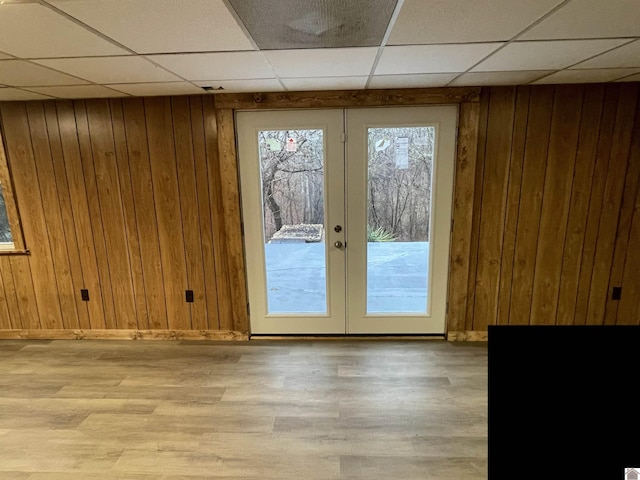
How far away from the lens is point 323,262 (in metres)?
3.12

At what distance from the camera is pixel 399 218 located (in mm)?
2994

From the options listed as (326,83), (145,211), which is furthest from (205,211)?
(326,83)

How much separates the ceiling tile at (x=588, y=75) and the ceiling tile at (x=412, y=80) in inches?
28.2

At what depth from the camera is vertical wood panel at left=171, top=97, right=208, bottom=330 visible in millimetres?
2879

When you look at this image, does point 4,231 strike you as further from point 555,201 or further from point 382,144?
point 555,201

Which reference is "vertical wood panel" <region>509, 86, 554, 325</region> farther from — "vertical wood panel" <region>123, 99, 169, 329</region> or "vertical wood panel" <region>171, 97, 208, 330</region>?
"vertical wood panel" <region>123, 99, 169, 329</region>

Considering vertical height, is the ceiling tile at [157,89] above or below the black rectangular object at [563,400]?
Result: above

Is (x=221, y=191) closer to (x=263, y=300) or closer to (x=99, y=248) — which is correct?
(x=263, y=300)

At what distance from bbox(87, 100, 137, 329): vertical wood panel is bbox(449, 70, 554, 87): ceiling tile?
287 cm

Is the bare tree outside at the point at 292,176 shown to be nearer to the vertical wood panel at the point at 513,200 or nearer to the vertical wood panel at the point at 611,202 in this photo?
the vertical wood panel at the point at 513,200

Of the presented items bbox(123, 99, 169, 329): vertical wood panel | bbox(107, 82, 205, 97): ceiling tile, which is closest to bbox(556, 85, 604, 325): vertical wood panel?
bbox(107, 82, 205, 97): ceiling tile

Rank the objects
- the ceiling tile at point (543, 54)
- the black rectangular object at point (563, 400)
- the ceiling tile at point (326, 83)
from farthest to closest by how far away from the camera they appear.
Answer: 1. the ceiling tile at point (326, 83)
2. the ceiling tile at point (543, 54)
3. the black rectangular object at point (563, 400)

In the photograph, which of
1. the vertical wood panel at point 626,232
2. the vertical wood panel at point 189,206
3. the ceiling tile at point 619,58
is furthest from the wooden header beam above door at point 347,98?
the vertical wood panel at point 626,232

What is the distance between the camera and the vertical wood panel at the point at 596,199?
2.66 metres
